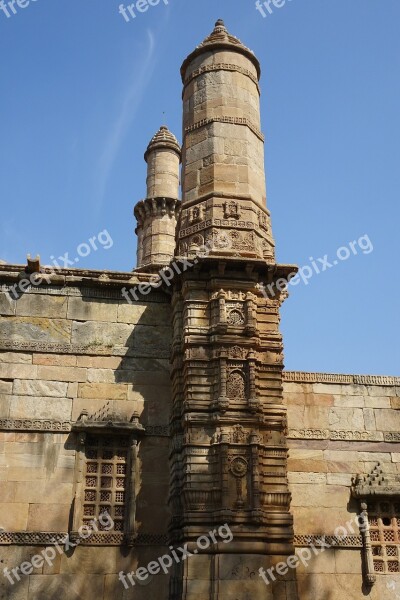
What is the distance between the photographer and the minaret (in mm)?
12539

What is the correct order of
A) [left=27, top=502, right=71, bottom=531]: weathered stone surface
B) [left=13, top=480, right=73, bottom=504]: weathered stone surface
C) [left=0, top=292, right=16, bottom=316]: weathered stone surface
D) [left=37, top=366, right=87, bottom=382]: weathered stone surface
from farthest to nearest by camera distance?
[left=0, top=292, right=16, bottom=316]: weathered stone surface < [left=37, top=366, right=87, bottom=382]: weathered stone surface < [left=13, top=480, right=73, bottom=504]: weathered stone surface < [left=27, top=502, right=71, bottom=531]: weathered stone surface

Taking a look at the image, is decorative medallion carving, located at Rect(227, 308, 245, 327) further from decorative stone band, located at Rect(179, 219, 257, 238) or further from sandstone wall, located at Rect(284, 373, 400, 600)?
sandstone wall, located at Rect(284, 373, 400, 600)

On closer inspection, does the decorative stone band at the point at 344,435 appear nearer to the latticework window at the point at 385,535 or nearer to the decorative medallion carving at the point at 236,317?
the latticework window at the point at 385,535

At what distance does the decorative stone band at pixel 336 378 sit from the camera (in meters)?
13.3

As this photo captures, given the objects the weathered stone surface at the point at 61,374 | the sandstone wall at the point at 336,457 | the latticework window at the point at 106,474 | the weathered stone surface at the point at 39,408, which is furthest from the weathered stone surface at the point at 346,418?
the weathered stone surface at the point at 39,408

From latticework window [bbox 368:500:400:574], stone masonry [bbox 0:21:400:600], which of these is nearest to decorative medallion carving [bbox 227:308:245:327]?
stone masonry [bbox 0:21:400:600]

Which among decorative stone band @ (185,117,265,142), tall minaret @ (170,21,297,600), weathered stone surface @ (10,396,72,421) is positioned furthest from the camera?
decorative stone band @ (185,117,265,142)

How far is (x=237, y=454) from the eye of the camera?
10.6 meters

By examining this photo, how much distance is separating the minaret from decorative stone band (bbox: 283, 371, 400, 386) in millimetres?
2436

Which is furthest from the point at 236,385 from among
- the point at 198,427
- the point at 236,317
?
the point at 236,317

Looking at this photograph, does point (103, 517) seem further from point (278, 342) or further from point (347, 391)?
point (347, 391)

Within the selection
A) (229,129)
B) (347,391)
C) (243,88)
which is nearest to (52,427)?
(347,391)

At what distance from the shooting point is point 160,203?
77.2ft

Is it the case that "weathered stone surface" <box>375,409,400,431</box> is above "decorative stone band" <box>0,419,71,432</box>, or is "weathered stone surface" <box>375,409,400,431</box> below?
above
